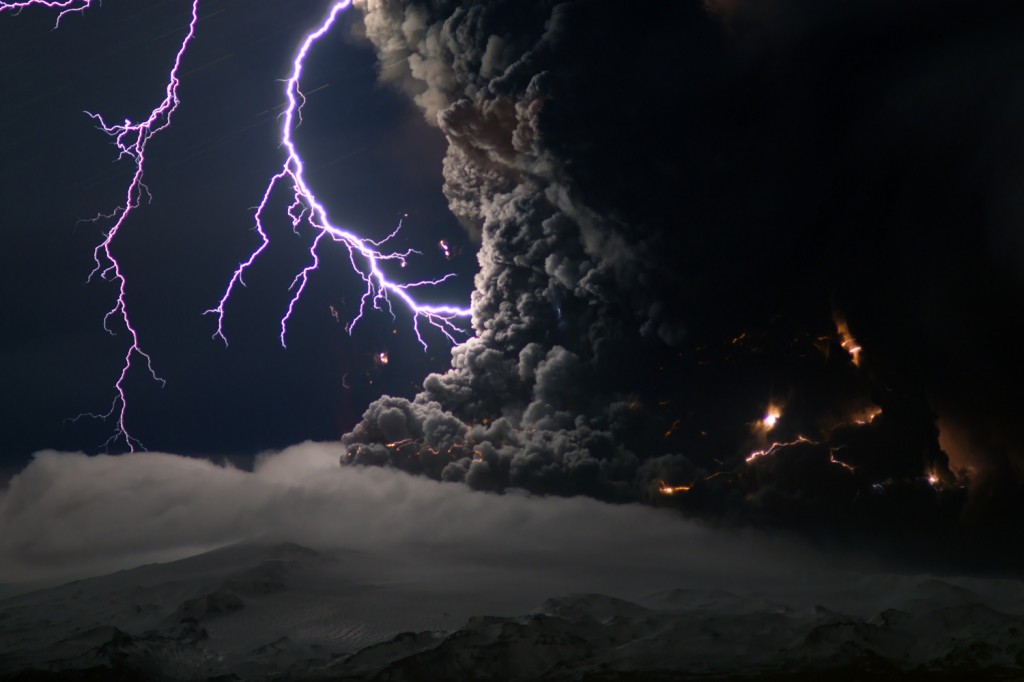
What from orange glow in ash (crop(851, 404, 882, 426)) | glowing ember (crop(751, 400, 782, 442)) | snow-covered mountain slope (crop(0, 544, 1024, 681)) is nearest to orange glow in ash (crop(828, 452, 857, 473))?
orange glow in ash (crop(851, 404, 882, 426))

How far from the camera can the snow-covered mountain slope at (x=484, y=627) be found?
3056cm

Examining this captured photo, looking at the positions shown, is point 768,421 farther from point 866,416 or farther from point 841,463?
point 866,416

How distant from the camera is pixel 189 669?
30.8m

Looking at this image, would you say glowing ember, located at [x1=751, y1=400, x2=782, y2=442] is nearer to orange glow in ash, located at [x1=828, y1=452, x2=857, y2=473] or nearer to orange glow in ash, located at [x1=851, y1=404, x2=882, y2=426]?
orange glow in ash, located at [x1=828, y1=452, x2=857, y2=473]

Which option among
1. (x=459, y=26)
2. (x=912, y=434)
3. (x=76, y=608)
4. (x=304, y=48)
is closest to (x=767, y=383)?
(x=912, y=434)

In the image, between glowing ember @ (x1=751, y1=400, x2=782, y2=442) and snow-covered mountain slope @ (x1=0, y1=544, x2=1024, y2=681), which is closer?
snow-covered mountain slope @ (x1=0, y1=544, x2=1024, y2=681)

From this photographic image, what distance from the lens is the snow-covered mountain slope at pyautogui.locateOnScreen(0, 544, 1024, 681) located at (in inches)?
1203

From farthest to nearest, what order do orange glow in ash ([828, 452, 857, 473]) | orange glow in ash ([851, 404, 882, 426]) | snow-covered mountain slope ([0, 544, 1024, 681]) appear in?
orange glow in ash ([851, 404, 882, 426])
orange glow in ash ([828, 452, 857, 473])
snow-covered mountain slope ([0, 544, 1024, 681])

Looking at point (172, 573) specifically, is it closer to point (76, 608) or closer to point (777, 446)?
point (76, 608)

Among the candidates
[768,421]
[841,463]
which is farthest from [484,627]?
[841,463]

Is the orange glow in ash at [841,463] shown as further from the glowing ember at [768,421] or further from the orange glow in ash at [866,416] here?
the glowing ember at [768,421]

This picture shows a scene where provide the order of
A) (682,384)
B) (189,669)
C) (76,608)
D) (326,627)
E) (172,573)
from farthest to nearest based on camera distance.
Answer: (682,384) < (172,573) < (76,608) < (326,627) < (189,669)

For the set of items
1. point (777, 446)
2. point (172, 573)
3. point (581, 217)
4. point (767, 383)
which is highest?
point (581, 217)

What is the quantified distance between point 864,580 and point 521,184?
21.6 m
